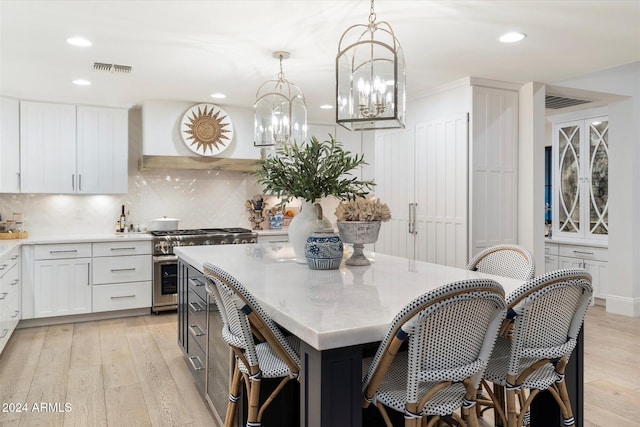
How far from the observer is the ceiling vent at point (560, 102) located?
17.3 feet

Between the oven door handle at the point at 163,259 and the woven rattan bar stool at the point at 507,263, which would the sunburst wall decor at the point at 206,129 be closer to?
the oven door handle at the point at 163,259

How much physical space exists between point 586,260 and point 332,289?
16.2 ft

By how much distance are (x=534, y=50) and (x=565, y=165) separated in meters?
3.07

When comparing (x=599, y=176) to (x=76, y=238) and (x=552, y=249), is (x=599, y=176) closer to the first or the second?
(x=552, y=249)

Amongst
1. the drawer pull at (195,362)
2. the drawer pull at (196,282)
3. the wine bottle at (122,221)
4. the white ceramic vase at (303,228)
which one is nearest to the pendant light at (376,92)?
the white ceramic vase at (303,228)

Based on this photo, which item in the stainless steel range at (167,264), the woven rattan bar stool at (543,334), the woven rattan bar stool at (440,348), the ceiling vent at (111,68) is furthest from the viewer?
the stainless steel range at (167,264)

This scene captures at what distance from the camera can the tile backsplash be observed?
525cm

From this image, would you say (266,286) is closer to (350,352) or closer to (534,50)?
(350,352)

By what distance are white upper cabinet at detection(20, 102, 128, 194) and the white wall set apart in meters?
Answer: 5.35

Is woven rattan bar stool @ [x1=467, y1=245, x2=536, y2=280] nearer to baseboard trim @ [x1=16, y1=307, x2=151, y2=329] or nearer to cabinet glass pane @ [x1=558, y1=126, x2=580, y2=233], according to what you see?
baseboard trim @ [x1=16, y1=307, x2=151, y2=329]

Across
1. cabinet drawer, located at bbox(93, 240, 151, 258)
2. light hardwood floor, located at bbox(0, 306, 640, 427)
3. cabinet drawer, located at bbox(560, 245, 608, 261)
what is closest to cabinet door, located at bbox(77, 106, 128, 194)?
cabinet drawer, located at bbox(93, 240, 151, 258)

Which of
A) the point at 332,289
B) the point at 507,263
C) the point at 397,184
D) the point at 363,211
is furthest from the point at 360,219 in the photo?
the point at 397,184

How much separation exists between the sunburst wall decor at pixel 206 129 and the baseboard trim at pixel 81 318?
6.21 feet

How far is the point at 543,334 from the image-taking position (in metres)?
1.69
